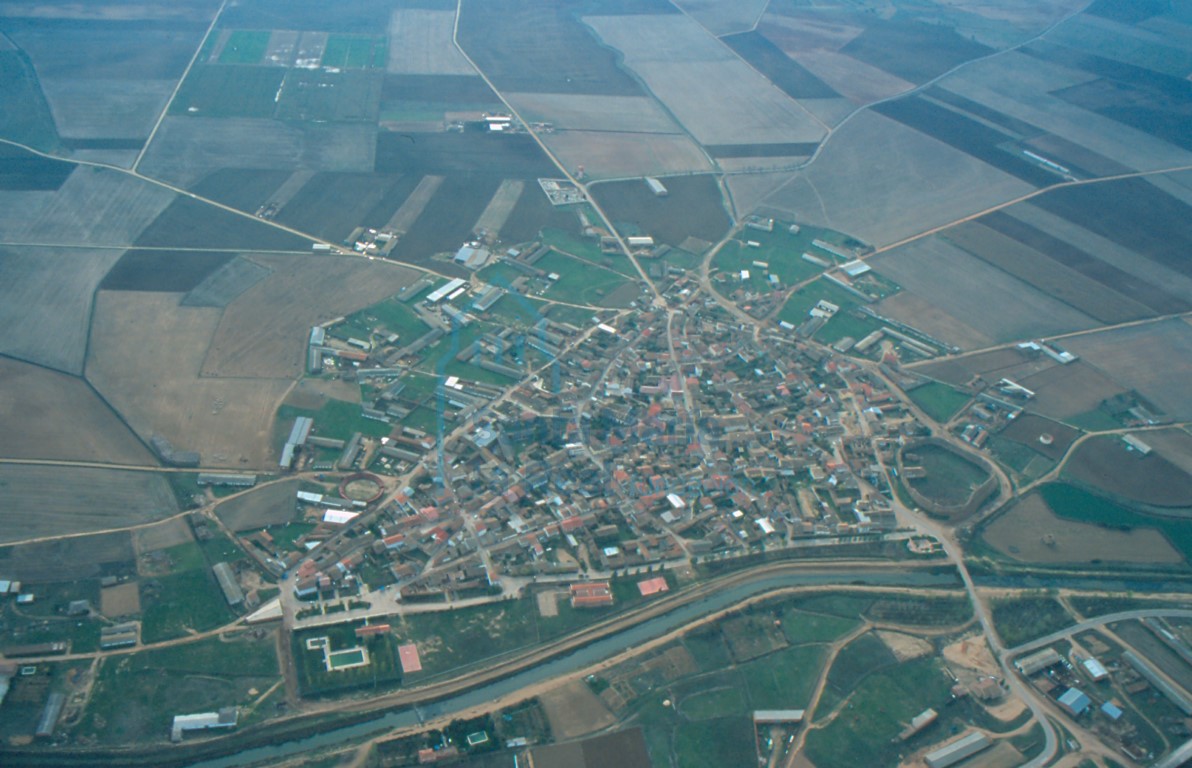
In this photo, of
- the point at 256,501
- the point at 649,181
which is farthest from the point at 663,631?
the point at 649,181

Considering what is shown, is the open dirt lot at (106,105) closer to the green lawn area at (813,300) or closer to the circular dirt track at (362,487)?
the circular dirt track at (362,487)

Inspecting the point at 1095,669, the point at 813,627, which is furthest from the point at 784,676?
the point at 1095,669

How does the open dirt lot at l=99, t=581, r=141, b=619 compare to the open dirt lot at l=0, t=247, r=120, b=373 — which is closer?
the open dirt lot at l=99, t=581, r=141, b=619

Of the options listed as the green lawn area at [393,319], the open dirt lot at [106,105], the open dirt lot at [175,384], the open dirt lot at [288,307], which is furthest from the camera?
the open dirt lot at [106,105]

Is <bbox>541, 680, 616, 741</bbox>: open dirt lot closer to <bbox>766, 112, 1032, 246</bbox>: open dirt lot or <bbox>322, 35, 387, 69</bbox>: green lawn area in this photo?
<bbox>766, 112, 1032, 246</bbox>: open dirt lot

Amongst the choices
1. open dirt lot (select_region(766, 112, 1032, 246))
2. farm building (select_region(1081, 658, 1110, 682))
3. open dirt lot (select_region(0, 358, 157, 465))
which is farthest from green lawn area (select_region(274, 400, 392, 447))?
open dirt lot (select_region(766, 112, 1032, 246))

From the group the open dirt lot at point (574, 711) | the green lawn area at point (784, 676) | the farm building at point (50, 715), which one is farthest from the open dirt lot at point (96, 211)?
the green lawn area at point (784, 676)

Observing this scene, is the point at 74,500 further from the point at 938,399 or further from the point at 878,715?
the point at 938,399
